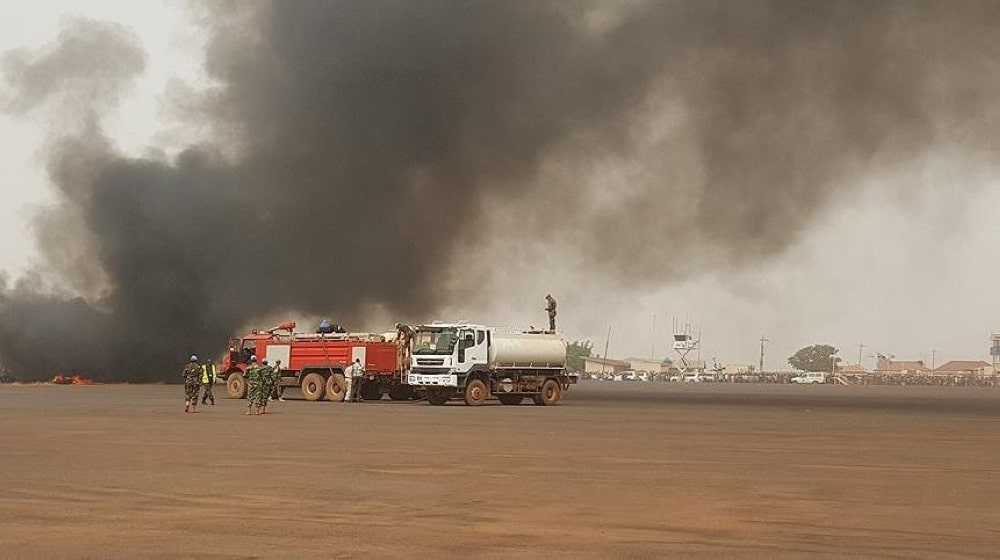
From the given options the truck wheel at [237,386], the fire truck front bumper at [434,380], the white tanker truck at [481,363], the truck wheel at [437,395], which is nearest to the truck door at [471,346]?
the white tanker truck at [481,363]

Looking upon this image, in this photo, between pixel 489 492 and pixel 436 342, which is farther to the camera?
pixel 436 342

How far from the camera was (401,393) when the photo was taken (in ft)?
164

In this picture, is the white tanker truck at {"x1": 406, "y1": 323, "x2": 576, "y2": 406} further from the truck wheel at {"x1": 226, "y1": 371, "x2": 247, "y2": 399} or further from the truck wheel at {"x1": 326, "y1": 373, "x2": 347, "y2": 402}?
the truck wheel at {"x1": 226, "y1": 371, "x2": 247, "y2": 399}

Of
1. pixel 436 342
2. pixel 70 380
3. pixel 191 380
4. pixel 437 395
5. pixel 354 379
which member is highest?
pixel 436 342

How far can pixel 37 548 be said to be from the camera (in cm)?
1091

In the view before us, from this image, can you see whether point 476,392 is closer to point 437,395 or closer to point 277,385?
point 437,395

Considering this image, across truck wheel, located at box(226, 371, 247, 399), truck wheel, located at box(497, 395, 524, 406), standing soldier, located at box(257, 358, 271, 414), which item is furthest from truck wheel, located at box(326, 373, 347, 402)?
standing soldier, located at box(257, 358, 271, 414)

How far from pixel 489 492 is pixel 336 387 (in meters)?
33.0

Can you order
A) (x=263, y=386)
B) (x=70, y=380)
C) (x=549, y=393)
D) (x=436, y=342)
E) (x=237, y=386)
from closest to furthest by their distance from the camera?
(x=263, y=386), (x=436, y=342), (x=549, y=393), (x=237, y=386), (x=70, y=380)

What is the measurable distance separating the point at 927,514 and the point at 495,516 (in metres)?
4.92

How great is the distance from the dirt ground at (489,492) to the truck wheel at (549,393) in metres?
17.5

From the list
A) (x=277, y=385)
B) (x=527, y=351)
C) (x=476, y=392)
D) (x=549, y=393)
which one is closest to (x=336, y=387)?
(x=277, y=385)

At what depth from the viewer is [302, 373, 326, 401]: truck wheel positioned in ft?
159

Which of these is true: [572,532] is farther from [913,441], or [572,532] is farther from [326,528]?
[913,441]
